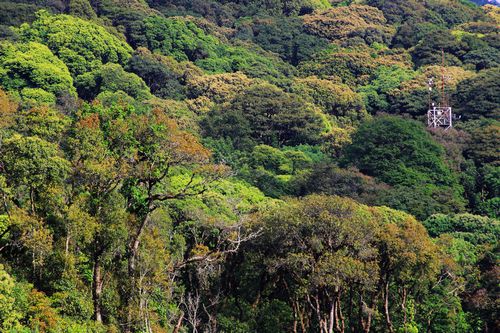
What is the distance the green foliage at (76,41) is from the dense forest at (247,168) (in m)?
0.21

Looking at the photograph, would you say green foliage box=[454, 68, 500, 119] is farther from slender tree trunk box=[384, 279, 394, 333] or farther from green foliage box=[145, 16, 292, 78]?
slender tree trunk box=[384, 279, 394, 333]

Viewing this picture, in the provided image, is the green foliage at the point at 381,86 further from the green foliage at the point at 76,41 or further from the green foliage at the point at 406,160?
the green foliage at the point at 76,41

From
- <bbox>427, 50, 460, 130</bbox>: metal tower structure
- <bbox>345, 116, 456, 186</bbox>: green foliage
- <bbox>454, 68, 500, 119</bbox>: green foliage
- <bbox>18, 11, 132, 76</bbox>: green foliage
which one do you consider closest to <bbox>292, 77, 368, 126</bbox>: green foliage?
<bbox>427, 50, 460, 130</bbox>: metal tower structure

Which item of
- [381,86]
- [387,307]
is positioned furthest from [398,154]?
[387,307]

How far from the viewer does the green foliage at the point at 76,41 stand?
71.0 meters

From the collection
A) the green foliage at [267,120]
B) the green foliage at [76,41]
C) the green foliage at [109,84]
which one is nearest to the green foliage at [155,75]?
the green foliage at [76,41]

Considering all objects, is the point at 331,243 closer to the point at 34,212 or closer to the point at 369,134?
the point at 34,212

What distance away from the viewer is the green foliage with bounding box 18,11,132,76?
71000 mm

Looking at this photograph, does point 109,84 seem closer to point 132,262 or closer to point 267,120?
point 267,120

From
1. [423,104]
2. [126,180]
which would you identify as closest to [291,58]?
[423,104]

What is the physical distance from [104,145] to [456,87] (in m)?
54.7

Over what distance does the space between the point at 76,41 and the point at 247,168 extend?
25.8 m

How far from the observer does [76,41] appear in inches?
2867

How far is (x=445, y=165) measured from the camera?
186ft
